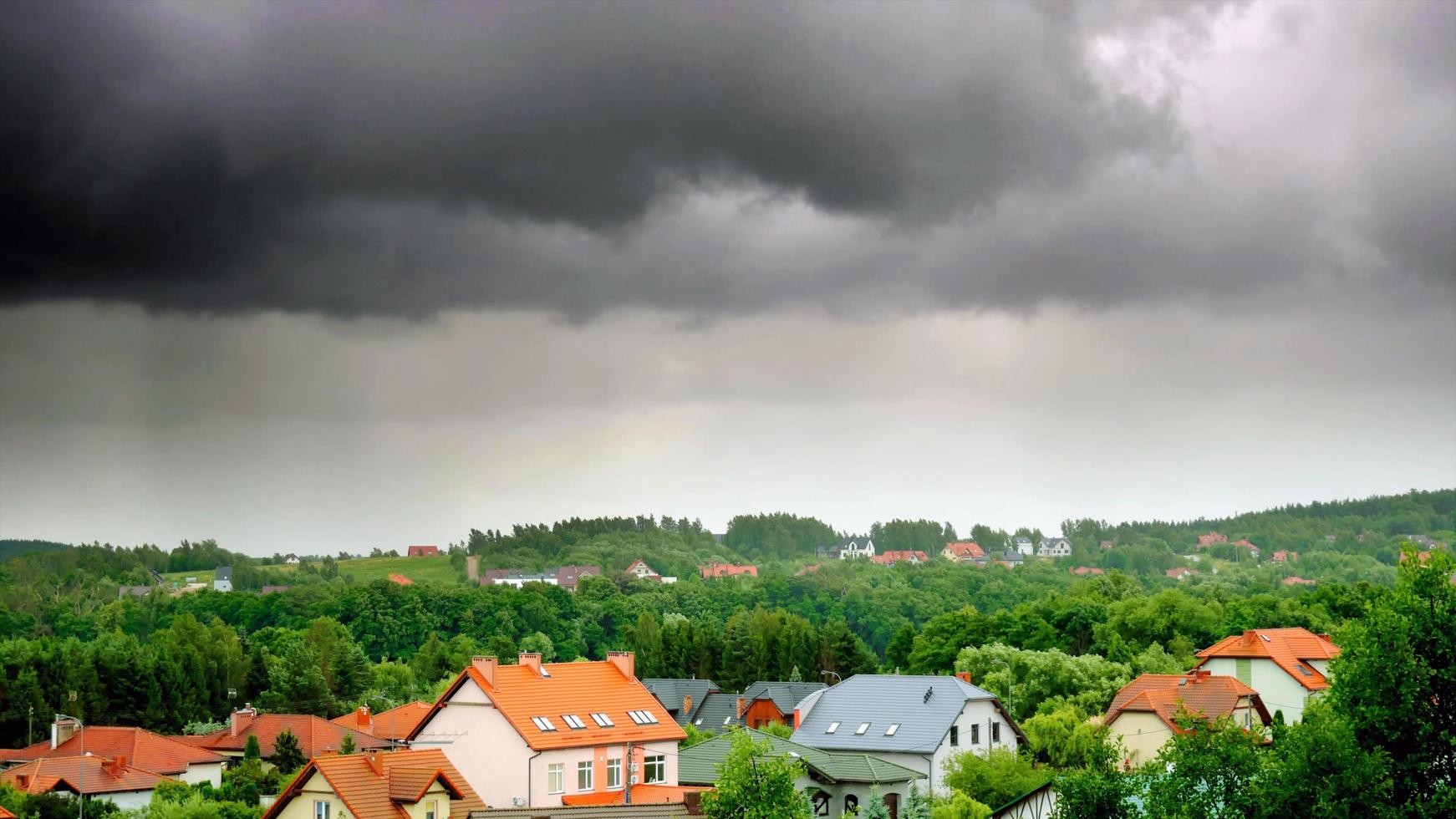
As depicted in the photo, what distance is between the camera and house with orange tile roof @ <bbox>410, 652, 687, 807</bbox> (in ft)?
172

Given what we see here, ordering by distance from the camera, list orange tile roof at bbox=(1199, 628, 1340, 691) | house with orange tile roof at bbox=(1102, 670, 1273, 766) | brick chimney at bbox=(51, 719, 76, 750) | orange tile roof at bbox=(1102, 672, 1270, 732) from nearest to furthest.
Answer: orange tile roof at bbox=(1102, 672, 1270, 732), house with orange tile roof at bbox=(1102, 670, 1273, 766), brick chimney at bbox=(51, 719, 76, 750), orange tile roof at bbox=(1199, 628, 1340, 691)

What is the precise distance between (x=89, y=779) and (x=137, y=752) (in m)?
7.77

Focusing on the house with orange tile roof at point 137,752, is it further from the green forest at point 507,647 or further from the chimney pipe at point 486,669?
the chimney pipe at point 486,669

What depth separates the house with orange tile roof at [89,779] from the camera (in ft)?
205

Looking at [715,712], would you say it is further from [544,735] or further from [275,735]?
[544,735]

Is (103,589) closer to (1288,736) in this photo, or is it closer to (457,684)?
(457,684)

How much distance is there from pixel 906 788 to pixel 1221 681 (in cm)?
1831

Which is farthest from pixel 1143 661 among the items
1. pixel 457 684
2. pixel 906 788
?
pixel 457 684

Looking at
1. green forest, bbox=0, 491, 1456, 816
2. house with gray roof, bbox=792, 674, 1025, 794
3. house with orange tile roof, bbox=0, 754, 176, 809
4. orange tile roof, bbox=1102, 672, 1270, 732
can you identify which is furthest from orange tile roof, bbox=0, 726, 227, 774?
orange tile roof, bbox=1102, 672, 1270, 732

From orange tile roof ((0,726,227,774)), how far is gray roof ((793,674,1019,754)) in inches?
1179

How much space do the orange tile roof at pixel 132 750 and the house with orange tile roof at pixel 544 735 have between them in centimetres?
2194

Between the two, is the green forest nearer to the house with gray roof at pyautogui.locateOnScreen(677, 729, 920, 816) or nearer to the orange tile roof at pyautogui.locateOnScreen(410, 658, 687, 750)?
the house with gray roof at pyautogui.locateOnScreen(677, 729, 920, 816)

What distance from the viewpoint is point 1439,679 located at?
1179 inches

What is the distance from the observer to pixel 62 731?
7900cm
